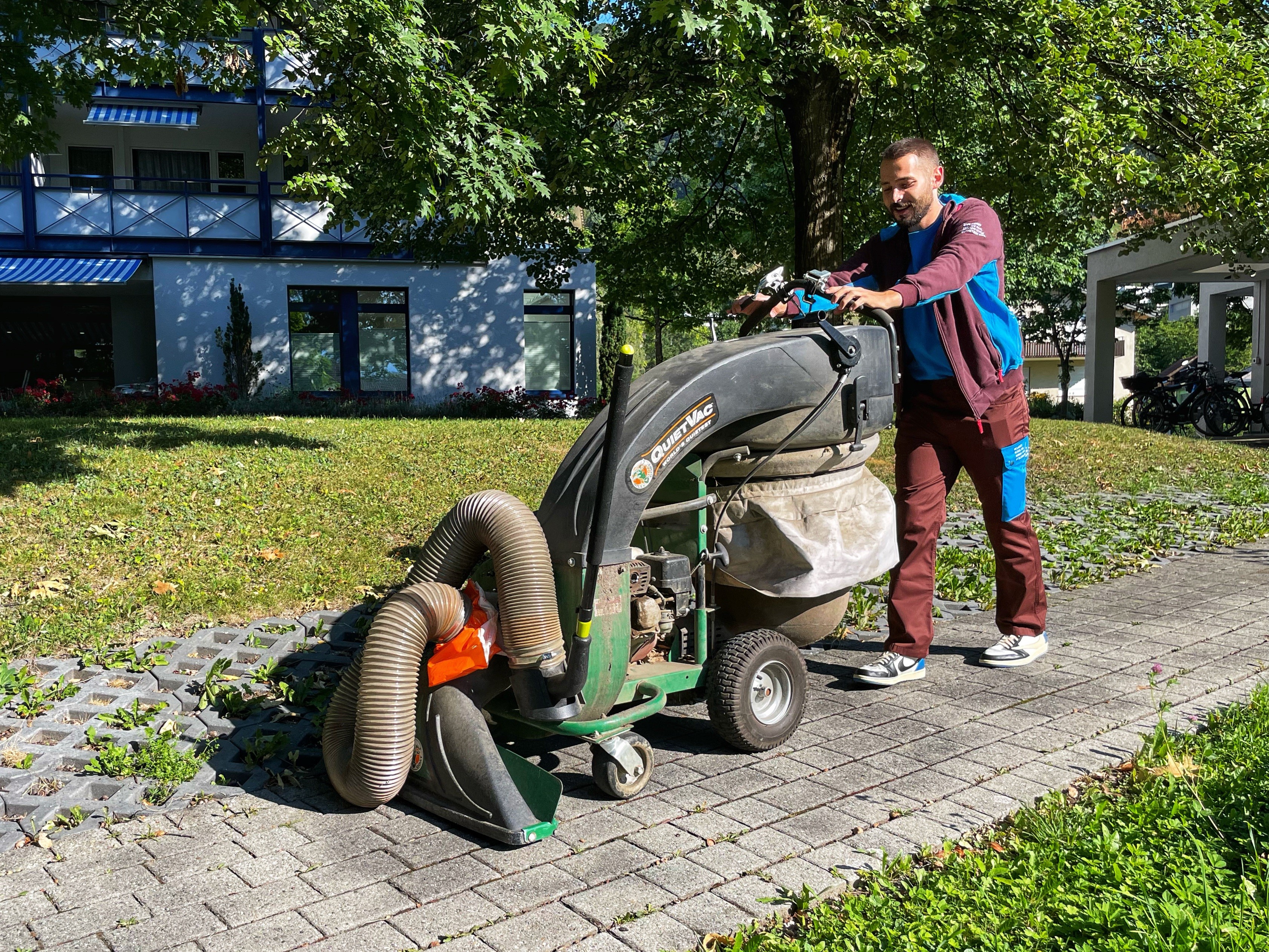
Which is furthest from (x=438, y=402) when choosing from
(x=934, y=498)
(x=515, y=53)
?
(x=934, y=498)

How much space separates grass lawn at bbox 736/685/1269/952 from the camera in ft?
8.57

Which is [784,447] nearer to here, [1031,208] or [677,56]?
[677,56]

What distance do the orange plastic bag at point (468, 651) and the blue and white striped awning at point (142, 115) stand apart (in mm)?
21307

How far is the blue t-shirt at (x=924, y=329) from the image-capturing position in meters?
4.73

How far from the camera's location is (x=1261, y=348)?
76.9ft

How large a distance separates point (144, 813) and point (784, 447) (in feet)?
8.31

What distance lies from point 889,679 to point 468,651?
7.06ft

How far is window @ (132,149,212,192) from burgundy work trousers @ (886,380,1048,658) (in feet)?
75.8

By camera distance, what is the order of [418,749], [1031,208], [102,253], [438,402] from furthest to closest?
[438,402] → [102,253] → [1031,208] → [418,749]

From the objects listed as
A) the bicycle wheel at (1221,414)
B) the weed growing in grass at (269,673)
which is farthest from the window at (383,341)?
the weed growing in grass at (269,673)

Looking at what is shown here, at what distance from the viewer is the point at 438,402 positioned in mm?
23125

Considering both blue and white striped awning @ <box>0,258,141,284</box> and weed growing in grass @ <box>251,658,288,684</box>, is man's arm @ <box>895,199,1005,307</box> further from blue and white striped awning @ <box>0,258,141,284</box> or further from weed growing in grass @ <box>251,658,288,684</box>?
blue and white striped awning @ <box>0,258,141,284</box>

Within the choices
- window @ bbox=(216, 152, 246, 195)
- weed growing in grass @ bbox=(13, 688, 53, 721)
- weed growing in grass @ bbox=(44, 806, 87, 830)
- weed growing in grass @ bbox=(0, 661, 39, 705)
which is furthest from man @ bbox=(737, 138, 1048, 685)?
window @ bbox=(216, 152, 246, 195)

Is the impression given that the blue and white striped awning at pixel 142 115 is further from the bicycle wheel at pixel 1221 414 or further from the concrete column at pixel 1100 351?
the bicycle wheel at pixel 1221 414
